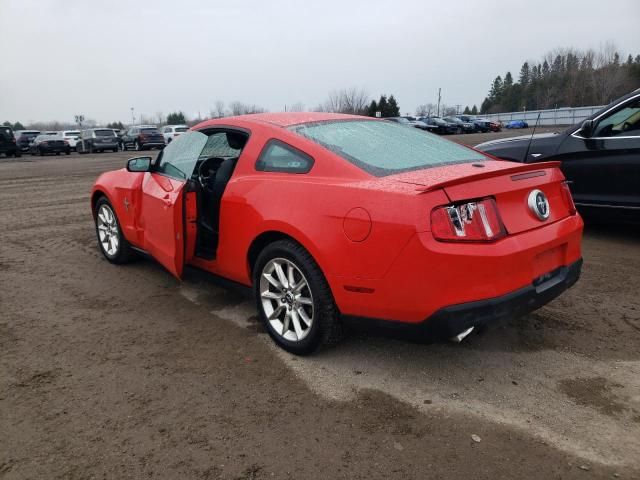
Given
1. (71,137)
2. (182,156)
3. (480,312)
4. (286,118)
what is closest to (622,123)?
(286,118)

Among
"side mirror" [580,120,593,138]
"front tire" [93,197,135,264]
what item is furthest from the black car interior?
"side mirror" [580,120,593,138]

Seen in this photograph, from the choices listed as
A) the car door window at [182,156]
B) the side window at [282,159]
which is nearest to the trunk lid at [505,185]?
the side window at [282,159]

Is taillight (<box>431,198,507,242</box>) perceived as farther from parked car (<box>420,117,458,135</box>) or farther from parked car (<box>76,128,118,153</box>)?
parked car (<box>420,117,458,135</box>)

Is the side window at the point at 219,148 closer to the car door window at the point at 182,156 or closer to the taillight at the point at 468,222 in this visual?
the car door window at the point at 182,156

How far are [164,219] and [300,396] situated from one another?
191cm

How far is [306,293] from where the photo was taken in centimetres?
314

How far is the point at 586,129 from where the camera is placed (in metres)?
5.66

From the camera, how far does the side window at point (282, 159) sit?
318 cm

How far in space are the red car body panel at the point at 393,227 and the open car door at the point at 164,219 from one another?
0.38 metres

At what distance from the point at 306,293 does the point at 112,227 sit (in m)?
3.05

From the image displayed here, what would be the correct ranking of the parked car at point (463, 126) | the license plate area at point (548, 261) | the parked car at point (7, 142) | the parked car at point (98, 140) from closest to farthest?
the license plate area at point (548, 261) < the parked car at point (7, 142) < the parked car at point (98, 140) < the parked car at point (463, 126)

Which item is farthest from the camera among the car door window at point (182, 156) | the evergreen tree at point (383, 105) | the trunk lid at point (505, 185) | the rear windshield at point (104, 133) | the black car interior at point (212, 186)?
the evergreen tree at point (383, 105)

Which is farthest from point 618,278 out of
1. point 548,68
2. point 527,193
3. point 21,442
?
point 548,68

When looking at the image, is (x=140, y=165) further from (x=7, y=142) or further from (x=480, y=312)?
(x=7, y=142)
